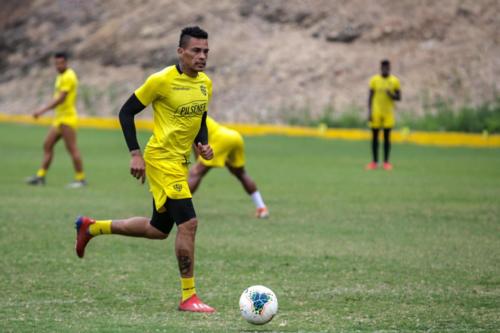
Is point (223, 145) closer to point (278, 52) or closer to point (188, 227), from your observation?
point (188, 227)

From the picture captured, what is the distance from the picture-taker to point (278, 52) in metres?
43.1

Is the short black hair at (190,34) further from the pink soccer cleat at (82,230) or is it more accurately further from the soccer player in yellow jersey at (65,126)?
the soccer player in yellow jersey at (65,126)

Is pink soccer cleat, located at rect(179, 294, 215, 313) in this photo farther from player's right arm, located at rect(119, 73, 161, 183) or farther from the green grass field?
player's right arm, located at rect(119, 73, 161, 183)

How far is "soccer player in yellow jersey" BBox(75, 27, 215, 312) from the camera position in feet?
25.5

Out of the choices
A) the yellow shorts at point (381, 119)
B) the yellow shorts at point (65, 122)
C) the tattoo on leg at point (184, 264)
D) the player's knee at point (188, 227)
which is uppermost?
the yellow shorts at point (65, 122)

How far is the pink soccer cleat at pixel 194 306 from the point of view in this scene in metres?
7.54

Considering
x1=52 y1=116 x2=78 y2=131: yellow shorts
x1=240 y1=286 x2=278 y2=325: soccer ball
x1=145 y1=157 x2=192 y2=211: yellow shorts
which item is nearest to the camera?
x1=240 y1=286 x2=278 y2=325: soccer ball

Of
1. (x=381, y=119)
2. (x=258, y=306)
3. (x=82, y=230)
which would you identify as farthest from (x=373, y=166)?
(x=258, y=306)

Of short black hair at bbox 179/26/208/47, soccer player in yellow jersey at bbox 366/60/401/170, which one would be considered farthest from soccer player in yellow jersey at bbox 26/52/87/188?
short black hair at bbox 179/26/208/47

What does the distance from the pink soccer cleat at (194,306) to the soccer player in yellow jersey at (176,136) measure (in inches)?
2.2

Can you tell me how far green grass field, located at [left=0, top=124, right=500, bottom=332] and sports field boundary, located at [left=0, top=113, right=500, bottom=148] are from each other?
9695 mm

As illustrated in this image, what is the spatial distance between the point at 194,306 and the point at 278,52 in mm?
36102

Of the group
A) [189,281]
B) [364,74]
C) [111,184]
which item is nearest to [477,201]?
[111,184]

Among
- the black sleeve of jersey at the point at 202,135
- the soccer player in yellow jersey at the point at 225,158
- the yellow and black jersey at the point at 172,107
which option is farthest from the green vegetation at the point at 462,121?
the yellow and black jersey at the point at 172,107
